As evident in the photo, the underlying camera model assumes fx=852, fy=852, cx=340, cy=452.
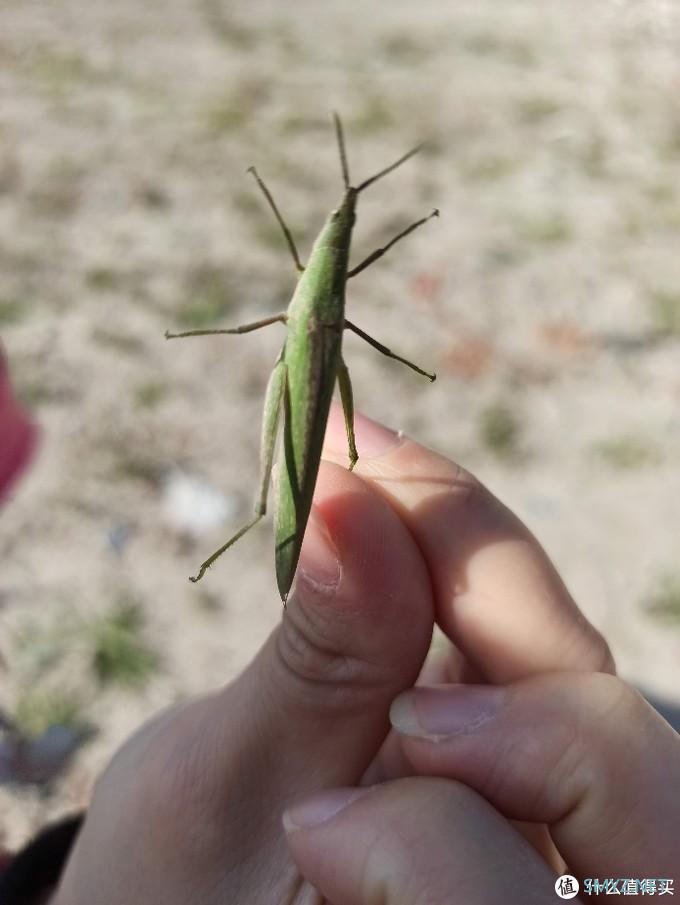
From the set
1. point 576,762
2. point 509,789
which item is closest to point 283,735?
point 509,789

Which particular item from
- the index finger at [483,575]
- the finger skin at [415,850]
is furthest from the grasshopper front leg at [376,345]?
the finger skin at [415,850]

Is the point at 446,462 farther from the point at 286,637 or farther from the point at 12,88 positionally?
the point at 12,88

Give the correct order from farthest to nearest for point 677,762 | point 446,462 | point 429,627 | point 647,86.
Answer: point 647,86 → point 446,462 → point 429,627 → point 677,762

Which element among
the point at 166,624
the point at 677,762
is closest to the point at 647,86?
the point at 166,624

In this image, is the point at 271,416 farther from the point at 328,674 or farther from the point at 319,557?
the point at 328,674

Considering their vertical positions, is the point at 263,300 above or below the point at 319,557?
below

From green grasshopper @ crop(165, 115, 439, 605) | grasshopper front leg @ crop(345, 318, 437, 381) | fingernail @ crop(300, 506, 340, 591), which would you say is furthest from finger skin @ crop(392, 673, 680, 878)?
grasshopper front leg @ crop(345, 318, 437, 381)

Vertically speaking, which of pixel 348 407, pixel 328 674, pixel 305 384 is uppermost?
pixel 305 384

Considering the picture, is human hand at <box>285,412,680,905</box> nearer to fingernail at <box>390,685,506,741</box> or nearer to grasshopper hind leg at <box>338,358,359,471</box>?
fingernail at <box>390,685,506,741</box>
